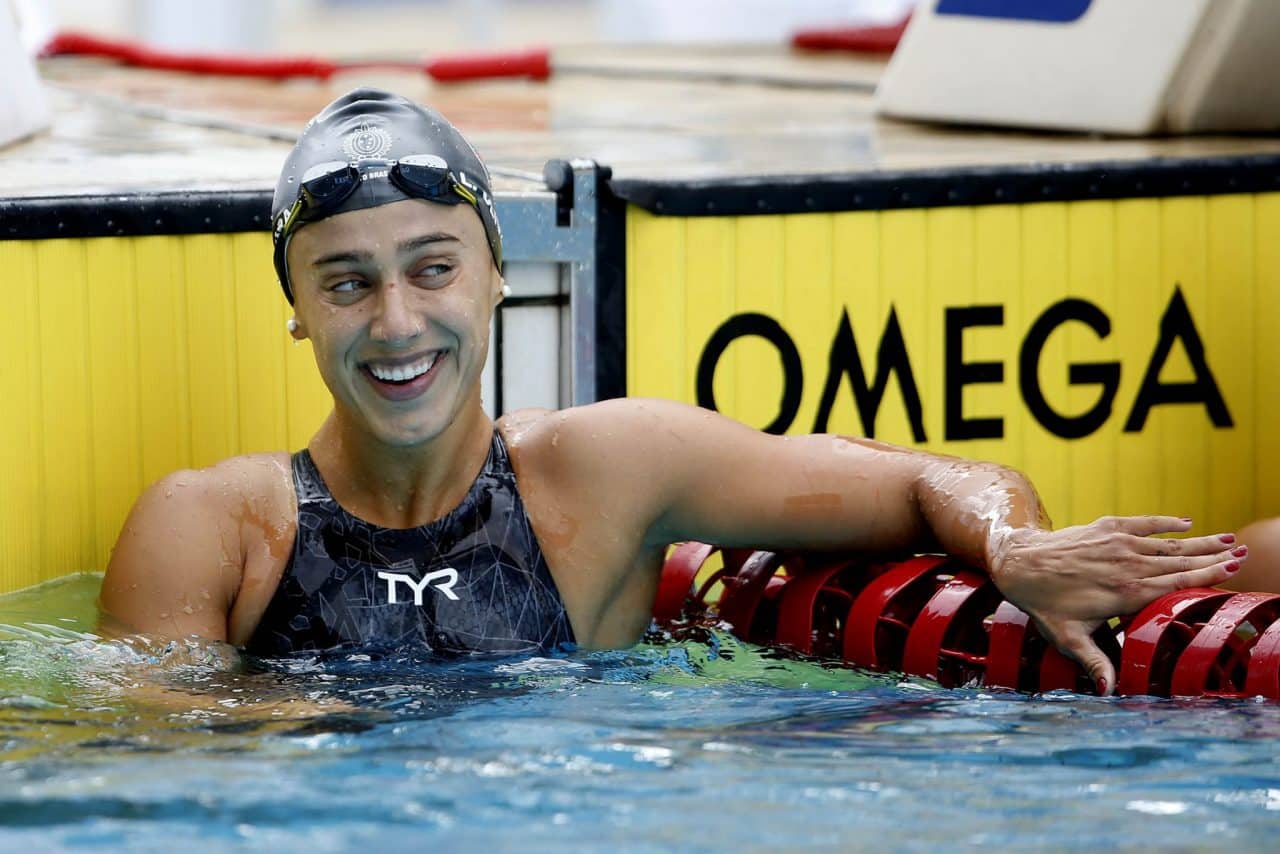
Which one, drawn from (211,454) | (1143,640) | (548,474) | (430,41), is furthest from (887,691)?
(430,41)

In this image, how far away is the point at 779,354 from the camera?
12.3 feet

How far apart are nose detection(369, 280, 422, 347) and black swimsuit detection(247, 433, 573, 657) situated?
337mm

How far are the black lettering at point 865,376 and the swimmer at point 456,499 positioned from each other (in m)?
0.79

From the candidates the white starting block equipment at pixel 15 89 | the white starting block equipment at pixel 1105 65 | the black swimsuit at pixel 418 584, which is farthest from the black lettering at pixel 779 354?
the white starting block equipment at pixel 15 89

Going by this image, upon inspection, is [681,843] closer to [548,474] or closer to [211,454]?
[548,474]

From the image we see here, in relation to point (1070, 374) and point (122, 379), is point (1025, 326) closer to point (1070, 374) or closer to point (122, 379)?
point (1070, 374)

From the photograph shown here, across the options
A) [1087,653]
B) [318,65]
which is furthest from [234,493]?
[318,65]

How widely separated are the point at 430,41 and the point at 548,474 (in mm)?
17973

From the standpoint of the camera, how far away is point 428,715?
2.56m

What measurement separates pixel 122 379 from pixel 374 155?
86 centimetres

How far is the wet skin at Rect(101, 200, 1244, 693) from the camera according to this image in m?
2.65

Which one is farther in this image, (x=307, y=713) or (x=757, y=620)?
(x=757, y=620)

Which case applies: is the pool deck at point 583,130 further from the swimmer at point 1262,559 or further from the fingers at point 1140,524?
the fingers at point 1140,524

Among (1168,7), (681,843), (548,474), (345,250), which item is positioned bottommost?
(681,843)
